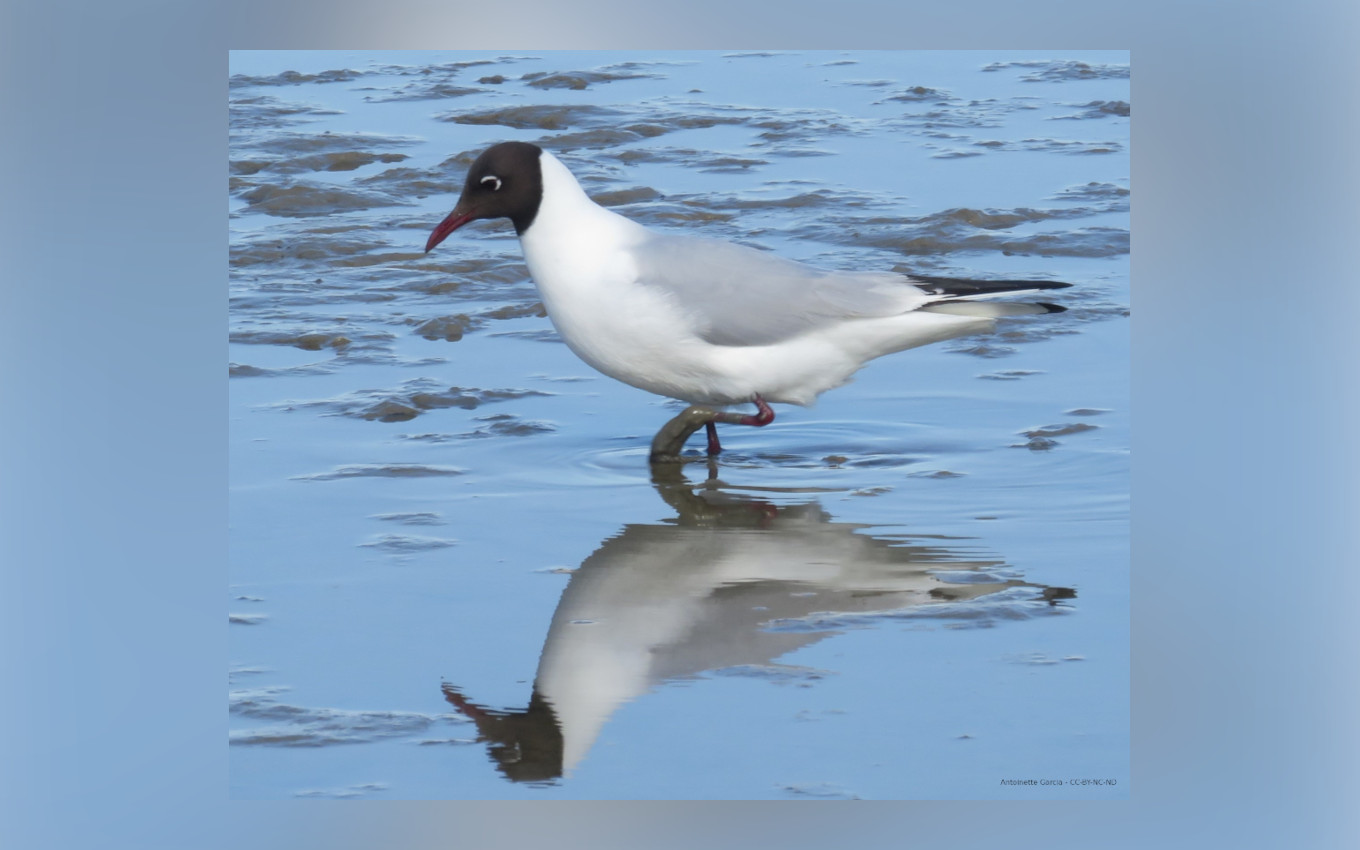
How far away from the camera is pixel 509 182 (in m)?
5.75

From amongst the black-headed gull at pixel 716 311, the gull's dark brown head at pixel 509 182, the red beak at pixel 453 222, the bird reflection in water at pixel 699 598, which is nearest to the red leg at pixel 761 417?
the black-headed gull at pixel 716 311

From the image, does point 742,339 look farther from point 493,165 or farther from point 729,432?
point 493,165

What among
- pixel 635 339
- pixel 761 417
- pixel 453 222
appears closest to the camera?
pixel 635 339

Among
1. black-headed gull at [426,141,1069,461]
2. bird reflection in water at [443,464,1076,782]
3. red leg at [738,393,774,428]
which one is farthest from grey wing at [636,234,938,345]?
bird reflection in water at [443,464,1076,782]

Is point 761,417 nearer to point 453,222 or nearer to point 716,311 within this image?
point 716,311

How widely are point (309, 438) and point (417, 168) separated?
235 cm

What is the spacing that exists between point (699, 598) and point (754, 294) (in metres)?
1.42

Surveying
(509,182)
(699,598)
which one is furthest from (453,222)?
(699,598)

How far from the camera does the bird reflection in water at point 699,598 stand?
3.83 metres

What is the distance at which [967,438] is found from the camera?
5.69 m

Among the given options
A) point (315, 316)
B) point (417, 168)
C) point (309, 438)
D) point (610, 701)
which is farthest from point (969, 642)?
point (417, 168)

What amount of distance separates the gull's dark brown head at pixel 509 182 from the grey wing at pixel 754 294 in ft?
1.40

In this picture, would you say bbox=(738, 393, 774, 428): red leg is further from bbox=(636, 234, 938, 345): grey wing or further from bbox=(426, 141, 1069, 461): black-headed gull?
bbox=(636, 234, 938, 345): grey wing

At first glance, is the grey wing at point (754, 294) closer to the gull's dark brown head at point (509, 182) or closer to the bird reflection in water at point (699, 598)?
the gull's dark brown head at point (509, 182)
